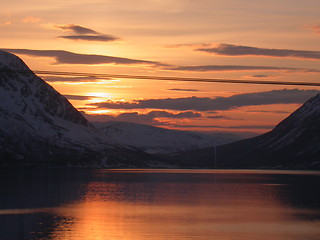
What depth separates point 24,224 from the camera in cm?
8812

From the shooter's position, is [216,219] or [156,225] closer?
[156,225]

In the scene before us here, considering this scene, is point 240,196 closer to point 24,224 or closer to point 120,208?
point 120,208

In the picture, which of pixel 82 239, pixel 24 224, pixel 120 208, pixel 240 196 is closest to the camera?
pixel 82 239

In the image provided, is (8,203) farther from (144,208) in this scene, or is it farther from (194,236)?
(194,236)

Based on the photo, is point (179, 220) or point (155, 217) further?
point (155, 217)

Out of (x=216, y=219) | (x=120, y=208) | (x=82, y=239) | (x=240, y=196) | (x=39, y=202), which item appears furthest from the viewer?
(x=240, y=196)

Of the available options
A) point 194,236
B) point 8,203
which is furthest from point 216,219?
point 8,203

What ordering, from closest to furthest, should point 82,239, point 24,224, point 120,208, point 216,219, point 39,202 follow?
point 82,239
point 24,224
point 216,219
point 120,208
point 39,202

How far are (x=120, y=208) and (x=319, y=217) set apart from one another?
34.1 metres

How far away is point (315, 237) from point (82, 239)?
2601cm

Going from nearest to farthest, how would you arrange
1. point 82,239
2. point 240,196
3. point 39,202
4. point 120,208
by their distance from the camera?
point 82,239, point 120,208, point 39,202, point 240,196

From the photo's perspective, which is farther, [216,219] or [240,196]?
[240,196]

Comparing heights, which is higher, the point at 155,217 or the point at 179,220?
the point at 155,217

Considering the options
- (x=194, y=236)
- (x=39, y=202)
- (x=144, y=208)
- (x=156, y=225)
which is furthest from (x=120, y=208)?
(x=194, y=236)
